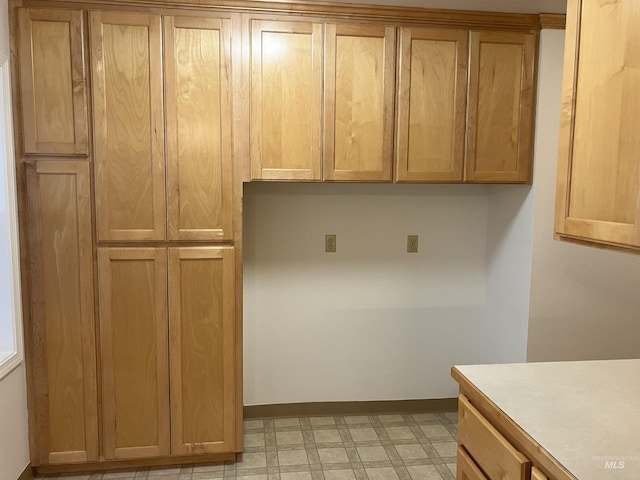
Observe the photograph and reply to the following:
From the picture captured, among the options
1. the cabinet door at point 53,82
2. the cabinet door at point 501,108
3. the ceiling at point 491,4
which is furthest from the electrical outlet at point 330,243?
the cabinet door at point 53,82

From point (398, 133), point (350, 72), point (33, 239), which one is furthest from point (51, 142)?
point (398, 133)

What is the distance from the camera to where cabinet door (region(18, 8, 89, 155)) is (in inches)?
87.5

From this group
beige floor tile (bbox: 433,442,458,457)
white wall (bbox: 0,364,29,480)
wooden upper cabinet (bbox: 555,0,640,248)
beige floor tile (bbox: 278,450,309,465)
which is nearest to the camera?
wooden upper cabinet (bbox: 555,0,640,248)

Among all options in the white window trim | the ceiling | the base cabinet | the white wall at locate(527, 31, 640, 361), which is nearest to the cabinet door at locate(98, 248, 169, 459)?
the base cabinet

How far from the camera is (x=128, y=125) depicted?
232 centimetres

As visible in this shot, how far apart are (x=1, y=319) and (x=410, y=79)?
2285 millimetres

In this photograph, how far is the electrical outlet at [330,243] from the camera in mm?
3033

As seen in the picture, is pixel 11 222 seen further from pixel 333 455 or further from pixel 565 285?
pixel 565 285

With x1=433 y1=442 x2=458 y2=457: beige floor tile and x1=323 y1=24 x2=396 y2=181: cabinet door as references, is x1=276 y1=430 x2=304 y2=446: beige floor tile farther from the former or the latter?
x1=323 y1=24 x2=396 y2=181: cabinet door

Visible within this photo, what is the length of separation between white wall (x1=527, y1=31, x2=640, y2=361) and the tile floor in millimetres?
782

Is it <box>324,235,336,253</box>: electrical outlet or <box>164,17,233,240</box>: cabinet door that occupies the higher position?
<box>164,17,233,240</box>: cabinet door

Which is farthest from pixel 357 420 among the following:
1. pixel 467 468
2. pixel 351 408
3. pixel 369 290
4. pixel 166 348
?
pixel 467 468

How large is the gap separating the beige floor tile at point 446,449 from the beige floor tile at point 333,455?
1.75 ft

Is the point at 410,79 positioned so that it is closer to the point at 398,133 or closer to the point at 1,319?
the point at 398,133
